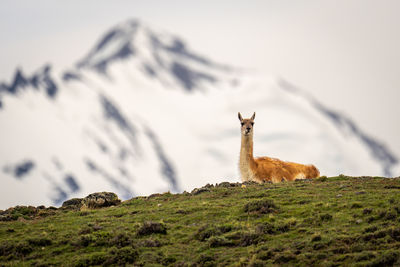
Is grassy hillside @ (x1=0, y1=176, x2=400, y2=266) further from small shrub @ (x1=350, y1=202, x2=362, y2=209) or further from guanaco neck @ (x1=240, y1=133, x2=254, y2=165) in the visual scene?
guanaco neck @ (x1=240, y1=133, x2=254, y2=165)

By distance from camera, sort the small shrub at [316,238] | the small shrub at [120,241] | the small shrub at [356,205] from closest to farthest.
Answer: the small shrub at [316,238]
the small shrub at [120,241]
the small shrub at [356,205]

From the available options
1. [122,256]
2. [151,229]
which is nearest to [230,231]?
[151,229]

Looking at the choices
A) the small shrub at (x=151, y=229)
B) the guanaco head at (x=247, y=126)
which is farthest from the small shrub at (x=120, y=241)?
the guanaco head at (x=247, y=126)

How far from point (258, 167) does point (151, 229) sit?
11.4m

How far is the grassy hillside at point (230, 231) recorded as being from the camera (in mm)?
15969

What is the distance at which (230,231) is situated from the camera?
1902 centimetres

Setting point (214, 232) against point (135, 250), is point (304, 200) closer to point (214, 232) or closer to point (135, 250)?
point (214, 232)

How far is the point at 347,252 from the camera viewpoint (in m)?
15.4

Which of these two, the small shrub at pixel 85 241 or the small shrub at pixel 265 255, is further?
the small shrub at pixel 85 241

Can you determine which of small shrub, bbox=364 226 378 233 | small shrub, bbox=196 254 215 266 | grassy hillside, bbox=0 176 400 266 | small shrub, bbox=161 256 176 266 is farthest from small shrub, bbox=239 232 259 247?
small shrub, bbox=364 226 378 233

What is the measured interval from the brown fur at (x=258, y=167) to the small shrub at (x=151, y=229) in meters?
10.4

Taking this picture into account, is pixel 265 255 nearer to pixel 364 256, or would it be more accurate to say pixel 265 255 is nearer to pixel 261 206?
pixel 364 256

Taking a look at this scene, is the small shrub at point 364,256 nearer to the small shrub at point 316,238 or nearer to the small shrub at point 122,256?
the small shrub at point 316,238

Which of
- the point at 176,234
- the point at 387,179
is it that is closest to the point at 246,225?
the point at 176,234
